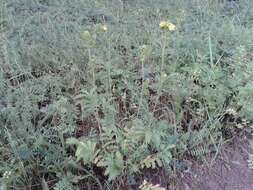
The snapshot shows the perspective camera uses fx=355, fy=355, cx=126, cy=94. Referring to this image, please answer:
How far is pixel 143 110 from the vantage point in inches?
89.2

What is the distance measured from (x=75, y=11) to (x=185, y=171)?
2072 millimetres

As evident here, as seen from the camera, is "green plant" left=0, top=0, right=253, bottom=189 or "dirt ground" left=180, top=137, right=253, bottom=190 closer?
"green plant" left=0, top=0, right=253, bottom=189

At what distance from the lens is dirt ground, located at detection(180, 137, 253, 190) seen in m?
2.16

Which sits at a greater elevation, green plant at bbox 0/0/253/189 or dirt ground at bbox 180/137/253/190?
green plant at bbox 0/0/253/189

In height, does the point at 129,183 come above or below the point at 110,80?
below

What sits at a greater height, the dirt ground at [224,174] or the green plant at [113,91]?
the green plant at [113,91]

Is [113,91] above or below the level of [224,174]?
above

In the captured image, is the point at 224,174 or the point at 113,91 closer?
the point at 224,174

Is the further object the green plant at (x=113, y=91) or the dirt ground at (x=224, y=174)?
the dirt ground at (x=224, y=174)

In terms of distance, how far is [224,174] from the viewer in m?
2.24

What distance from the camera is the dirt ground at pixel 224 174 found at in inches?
85.0

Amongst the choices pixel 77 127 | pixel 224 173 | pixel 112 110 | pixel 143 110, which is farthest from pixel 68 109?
pixel 224 173

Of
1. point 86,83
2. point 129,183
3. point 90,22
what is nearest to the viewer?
point 129,183

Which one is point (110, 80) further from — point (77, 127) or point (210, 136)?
point (210, 136)
